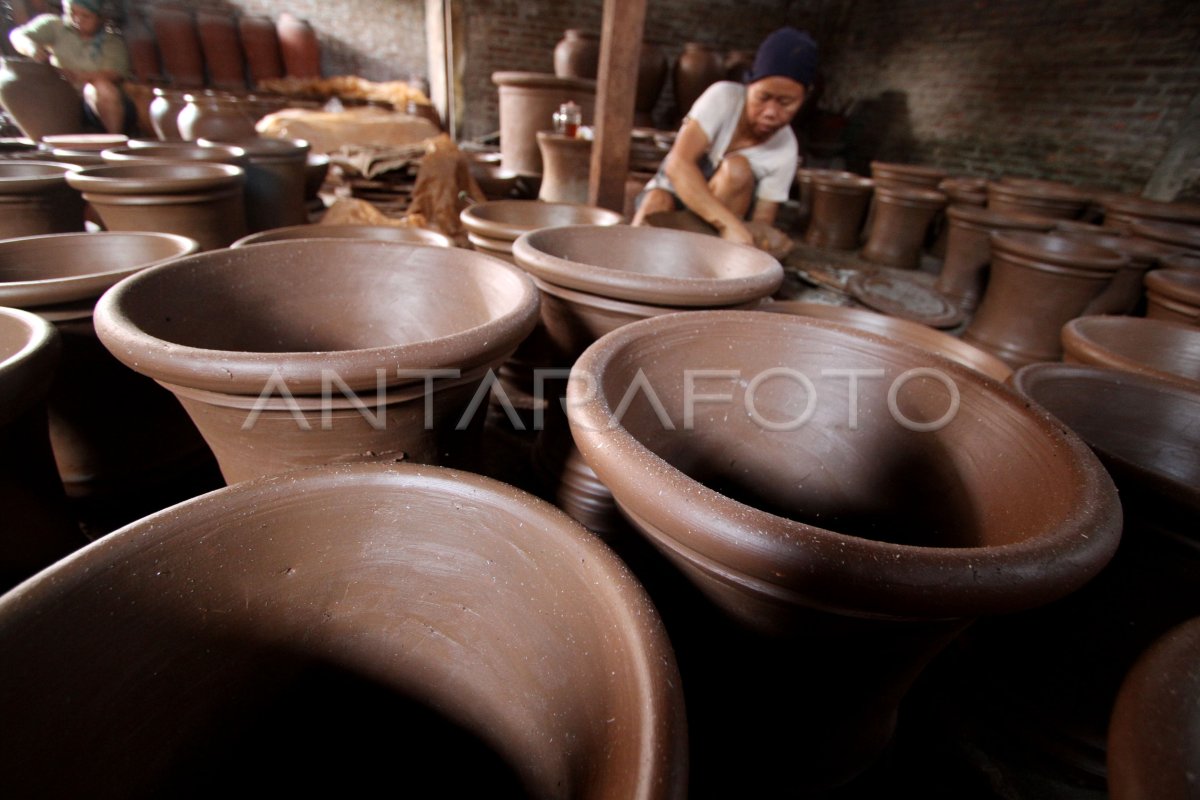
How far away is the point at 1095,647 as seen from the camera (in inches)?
51.4

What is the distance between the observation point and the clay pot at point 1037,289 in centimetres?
282

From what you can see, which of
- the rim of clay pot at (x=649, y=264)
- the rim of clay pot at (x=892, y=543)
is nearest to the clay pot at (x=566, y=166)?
the rim of clay pot at (x=649, y=264)

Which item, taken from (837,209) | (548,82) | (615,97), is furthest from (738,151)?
(837,209)

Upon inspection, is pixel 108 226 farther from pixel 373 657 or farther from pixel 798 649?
pixel 798 649

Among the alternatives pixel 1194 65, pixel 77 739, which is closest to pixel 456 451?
pixel 77 739

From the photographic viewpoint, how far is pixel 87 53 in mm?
6320

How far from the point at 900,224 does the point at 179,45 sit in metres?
10.2

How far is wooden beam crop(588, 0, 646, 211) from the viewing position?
2.65m

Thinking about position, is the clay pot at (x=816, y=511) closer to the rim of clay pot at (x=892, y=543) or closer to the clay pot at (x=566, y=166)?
the rim of clay pot at (x=892, y=543)

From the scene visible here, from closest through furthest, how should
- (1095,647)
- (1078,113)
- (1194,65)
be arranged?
(1095,647), (1194,65), (1078,113)

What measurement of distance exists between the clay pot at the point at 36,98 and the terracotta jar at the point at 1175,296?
728cm

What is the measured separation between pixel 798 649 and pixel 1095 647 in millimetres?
902

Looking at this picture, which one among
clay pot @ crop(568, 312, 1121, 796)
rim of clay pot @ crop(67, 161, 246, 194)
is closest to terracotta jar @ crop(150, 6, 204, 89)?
rim of clay pot @ crop(67, 161, 246, 194)

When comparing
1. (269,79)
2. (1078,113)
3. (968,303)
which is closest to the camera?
(968,303)
